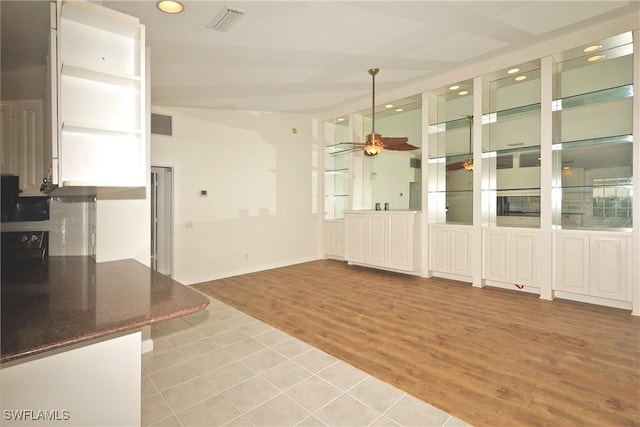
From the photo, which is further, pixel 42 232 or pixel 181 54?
pixel 181 54

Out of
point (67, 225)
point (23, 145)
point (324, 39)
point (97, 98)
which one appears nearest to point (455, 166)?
point (324, 39)

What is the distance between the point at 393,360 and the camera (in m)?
2.76

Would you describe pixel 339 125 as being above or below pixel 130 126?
above

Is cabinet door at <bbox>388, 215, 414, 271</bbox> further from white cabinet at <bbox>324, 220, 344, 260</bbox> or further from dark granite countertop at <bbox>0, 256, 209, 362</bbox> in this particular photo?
dark granite countertop at <bbox>0, 256, 209, 362</bbox>

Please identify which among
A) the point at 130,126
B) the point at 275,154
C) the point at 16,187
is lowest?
the point at 16,187

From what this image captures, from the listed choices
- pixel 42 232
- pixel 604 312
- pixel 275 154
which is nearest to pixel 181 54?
pixel 42 232

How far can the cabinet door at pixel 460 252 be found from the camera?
5.10m

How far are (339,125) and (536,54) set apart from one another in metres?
4.15

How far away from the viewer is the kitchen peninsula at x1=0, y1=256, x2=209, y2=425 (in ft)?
3.94

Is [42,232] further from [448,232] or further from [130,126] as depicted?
[448,232]

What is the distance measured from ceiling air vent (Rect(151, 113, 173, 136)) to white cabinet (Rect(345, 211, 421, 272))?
3.76m

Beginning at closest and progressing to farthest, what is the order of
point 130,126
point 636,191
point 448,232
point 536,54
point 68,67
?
point 68,67 < point 130,126 < point 636,191 < point 536,54 < point 448,232

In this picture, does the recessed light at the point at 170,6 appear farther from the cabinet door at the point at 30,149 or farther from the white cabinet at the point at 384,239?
the white cabinet at the point at 384,239

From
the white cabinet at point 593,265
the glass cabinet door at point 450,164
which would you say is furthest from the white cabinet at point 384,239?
the white cabinet at point 593,265
